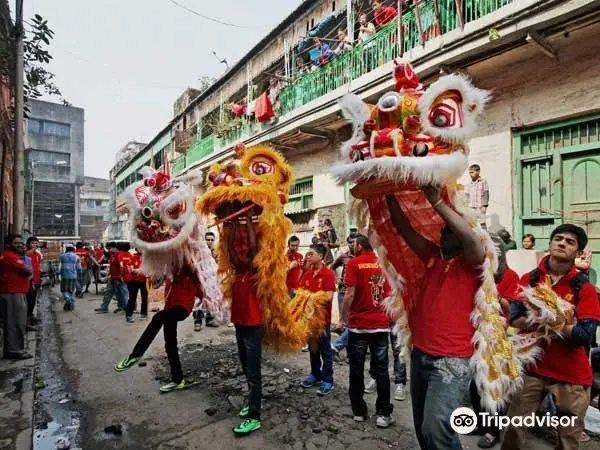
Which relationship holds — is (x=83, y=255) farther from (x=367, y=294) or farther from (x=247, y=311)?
(x=367, y=294)

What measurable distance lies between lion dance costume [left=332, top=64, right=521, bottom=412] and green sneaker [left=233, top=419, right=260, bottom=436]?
2133 mm

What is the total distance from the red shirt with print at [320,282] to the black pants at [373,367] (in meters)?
0.79

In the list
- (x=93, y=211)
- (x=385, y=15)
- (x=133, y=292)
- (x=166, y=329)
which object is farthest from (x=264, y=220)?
(x=93, y=211)

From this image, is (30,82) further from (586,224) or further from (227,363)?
(586,224)

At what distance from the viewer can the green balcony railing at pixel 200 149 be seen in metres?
15.8

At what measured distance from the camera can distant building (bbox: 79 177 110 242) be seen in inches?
1626

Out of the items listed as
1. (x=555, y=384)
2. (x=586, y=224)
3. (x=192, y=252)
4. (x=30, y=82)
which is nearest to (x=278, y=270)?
(x=192, y=252)

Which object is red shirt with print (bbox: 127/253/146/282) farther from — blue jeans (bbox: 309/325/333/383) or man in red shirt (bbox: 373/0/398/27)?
man in red shirt (bbox: 373/0/398/27)

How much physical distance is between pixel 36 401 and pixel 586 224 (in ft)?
24.3

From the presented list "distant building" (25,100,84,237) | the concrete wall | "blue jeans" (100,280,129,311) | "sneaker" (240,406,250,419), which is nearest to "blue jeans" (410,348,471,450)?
"sneaker" (240,406,250,419)

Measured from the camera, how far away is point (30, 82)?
8273mm

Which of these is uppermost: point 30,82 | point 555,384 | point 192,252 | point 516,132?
point 30,82

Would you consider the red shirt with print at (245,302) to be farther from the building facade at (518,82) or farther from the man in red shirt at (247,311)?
the building facade at (518,82)

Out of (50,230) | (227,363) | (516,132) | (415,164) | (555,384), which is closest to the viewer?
(415,164)
